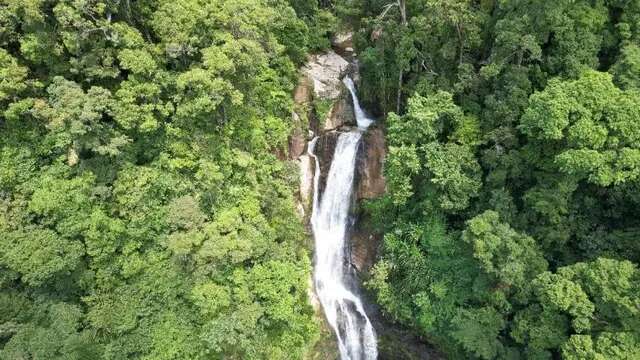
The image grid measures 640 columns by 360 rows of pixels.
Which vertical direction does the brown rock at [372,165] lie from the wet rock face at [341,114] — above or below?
below

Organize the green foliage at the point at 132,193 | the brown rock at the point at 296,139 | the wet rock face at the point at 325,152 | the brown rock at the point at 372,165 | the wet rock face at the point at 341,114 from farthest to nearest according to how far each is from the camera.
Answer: the wet rock face at the point at 341,114 < the wet rock face at the point at 325,152 < the brown rock at the point at 296,139 < the brown rock at the point at 372,165 < the green foliage at the point at 132,193

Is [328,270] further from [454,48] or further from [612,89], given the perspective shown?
[612,89]

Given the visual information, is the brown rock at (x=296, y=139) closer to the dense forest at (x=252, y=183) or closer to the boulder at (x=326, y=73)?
the boulder at (x=326, y=73)

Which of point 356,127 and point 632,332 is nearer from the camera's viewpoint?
point 632,332

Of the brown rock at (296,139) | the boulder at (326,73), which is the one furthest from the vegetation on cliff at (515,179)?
the brown rock at (296,139)

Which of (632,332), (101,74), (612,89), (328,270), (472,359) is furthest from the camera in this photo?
(328,270)

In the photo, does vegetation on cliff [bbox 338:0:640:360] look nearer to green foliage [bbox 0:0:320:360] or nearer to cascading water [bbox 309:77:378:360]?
cascading water [bbox 309:77:378:360]

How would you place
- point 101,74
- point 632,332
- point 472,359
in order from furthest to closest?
point 472,359
point 101,74
point 632,332

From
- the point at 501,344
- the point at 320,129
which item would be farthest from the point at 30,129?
the point at 501,344

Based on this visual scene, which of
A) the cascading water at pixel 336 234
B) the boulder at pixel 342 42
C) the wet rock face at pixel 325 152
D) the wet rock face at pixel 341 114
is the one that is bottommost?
the cascading water at pixel 336 234
